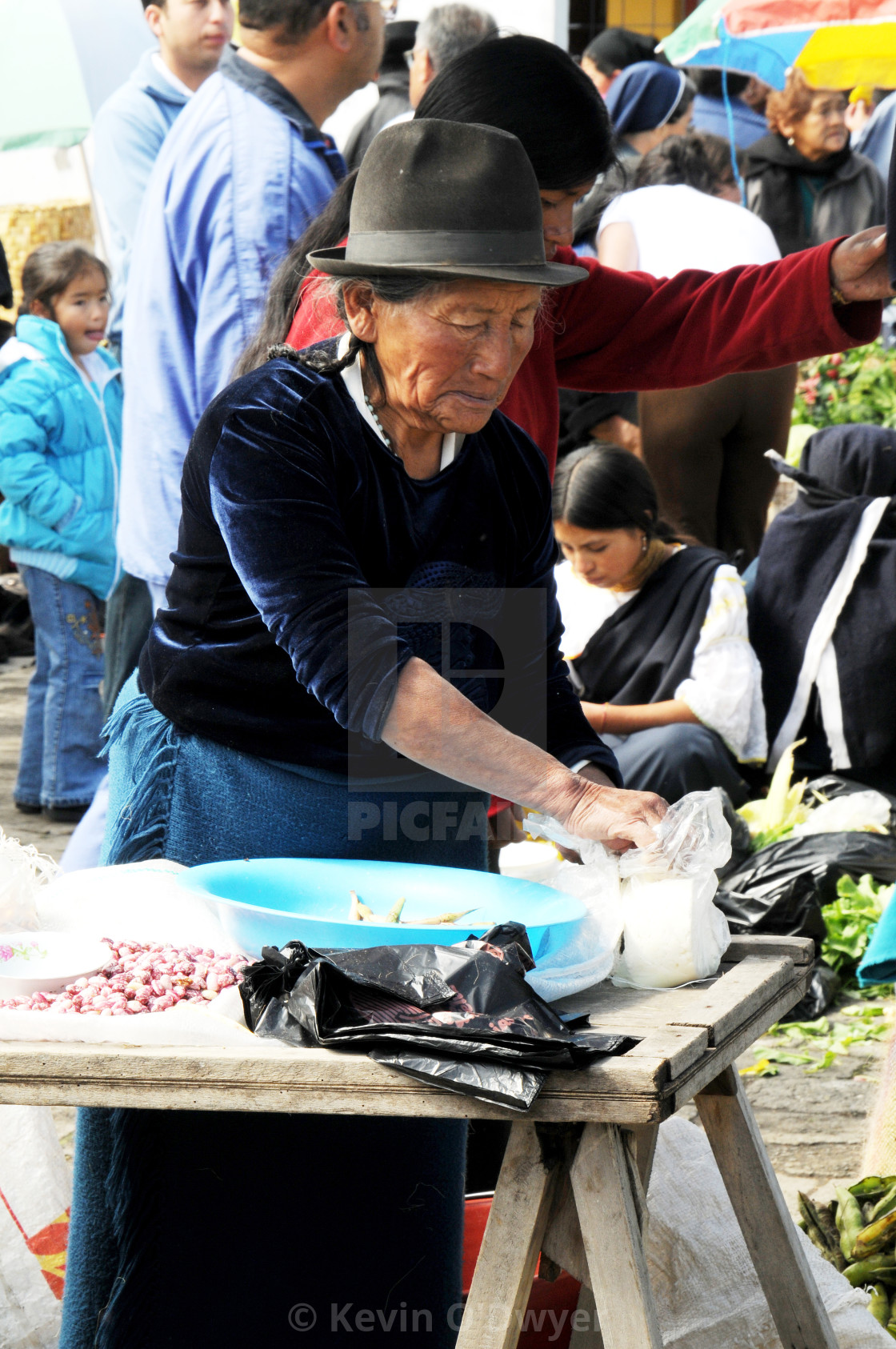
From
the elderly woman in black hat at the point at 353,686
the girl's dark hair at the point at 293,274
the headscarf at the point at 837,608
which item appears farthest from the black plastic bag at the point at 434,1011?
the headscarf at the point at 837,608

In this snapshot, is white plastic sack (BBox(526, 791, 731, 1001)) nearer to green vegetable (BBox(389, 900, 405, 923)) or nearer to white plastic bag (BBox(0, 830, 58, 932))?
green vegetable (BBox(389, 900, 405, 923))

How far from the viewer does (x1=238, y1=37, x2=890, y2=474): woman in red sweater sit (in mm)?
2023

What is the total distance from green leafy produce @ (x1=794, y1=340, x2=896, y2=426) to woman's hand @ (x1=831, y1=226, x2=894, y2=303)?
15.8 ft

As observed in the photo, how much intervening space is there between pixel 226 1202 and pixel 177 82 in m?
3.39

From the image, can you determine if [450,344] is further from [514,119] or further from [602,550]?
[602,550]

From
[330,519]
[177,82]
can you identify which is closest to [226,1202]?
[330,519]

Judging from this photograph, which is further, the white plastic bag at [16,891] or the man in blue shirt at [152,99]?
the man in blue shirt at [152,99]

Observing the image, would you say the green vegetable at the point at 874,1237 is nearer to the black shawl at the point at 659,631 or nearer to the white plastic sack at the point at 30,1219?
the white plastic sack at the point at 30,1219

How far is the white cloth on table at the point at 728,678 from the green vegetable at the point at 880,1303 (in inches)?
84.1

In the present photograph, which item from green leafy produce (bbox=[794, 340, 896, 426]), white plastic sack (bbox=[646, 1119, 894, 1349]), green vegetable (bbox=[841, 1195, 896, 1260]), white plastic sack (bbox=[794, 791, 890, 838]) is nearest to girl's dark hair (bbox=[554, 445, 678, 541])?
white plastic sack (bbox=[794, 791, 890, 838])

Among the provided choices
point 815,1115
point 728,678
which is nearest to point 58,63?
point 728,678

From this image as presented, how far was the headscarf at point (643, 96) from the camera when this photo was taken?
6.12 metres

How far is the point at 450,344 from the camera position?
1.55 m

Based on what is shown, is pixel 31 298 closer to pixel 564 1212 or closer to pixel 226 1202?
pixel 226 1202
